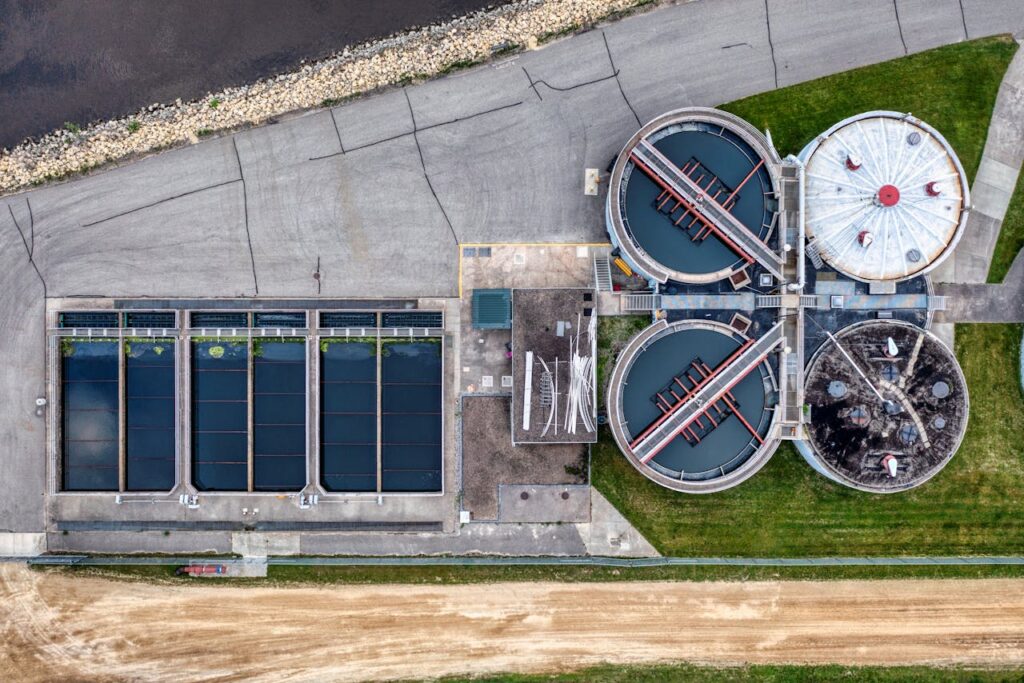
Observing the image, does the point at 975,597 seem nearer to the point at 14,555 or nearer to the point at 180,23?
the point at 14,555

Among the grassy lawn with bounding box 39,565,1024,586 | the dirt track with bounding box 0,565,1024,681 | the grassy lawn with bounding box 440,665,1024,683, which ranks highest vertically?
the grassy lawn with bounding box 39,565,1024,586

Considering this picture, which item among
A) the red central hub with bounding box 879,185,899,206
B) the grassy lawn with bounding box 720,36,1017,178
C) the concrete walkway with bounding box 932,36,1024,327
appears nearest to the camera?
the red central hub with bounding box 879,185,899,206

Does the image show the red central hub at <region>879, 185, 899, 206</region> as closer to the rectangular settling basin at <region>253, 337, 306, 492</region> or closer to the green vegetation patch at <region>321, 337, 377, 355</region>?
the green vegetation patch at <region>321, 337, 377, 355</region>

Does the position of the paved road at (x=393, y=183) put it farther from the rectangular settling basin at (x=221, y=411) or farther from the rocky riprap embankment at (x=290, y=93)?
the rectangular settling basin at (x=221, y=411)

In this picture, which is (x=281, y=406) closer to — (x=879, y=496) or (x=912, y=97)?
(x=879, y=496)

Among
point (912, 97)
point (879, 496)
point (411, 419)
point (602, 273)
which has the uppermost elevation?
point (912, 97)

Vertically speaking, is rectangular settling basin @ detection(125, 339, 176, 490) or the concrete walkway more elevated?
the concrete walkway

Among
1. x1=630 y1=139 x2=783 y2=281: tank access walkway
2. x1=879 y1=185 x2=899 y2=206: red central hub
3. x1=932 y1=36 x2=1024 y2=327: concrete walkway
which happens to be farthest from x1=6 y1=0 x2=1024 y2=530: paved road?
x1=932 y1=36 x2=1024 y2=327: concrete walkway

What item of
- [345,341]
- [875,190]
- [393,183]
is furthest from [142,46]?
[875,190]
